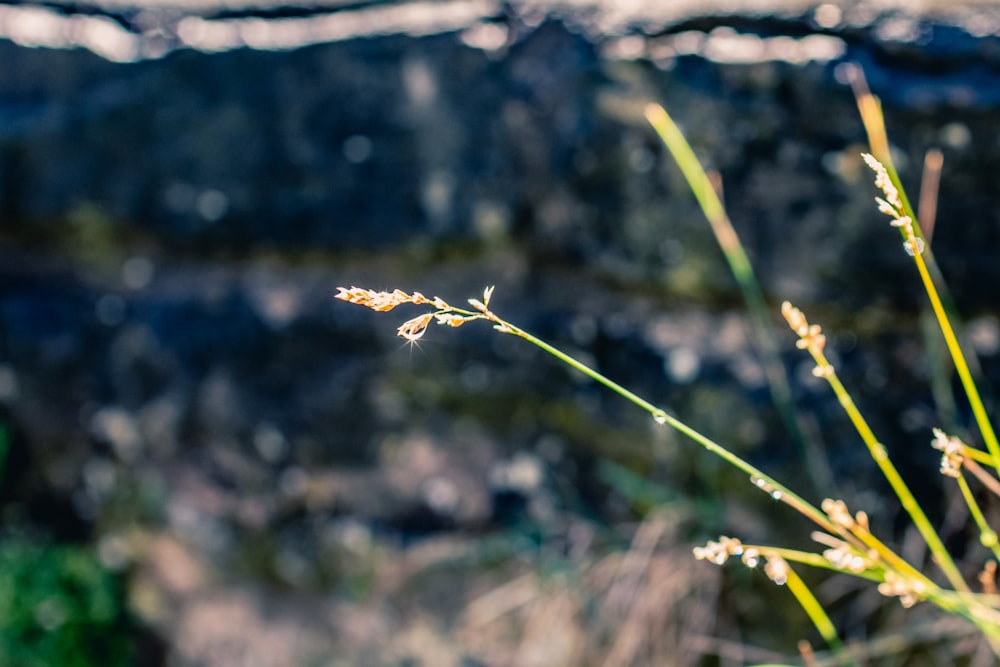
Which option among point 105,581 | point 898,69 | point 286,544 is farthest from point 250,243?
point 898,69

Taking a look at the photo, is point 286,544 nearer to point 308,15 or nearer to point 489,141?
point 489,141

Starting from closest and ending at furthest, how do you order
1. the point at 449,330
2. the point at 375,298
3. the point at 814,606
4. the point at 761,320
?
the point at 375,298 < the point at 814,606 < the point at 761,320 < the point at 449,330

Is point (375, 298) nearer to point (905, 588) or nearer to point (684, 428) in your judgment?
point (684, 428)

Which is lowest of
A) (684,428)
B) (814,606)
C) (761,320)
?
(814,606)

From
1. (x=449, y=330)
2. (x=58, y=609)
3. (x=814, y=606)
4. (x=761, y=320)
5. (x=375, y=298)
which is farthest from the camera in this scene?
(x=58, y=609)

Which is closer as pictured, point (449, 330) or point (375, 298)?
point (375, 298)

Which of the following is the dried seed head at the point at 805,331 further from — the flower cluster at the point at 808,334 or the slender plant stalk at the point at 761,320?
the slender plant stalk at the point at 761,320

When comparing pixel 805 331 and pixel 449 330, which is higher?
pixel 805 331

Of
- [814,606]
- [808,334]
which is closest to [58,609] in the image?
[814,606]

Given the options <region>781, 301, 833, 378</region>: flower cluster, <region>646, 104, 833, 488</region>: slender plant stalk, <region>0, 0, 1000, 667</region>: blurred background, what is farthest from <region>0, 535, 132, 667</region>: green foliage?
<region>781, 301, 833, 378</region>: flower cluster

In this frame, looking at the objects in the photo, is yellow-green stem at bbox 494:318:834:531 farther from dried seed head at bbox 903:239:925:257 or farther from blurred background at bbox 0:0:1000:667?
blurred background at bbox 0:0:1000:667
